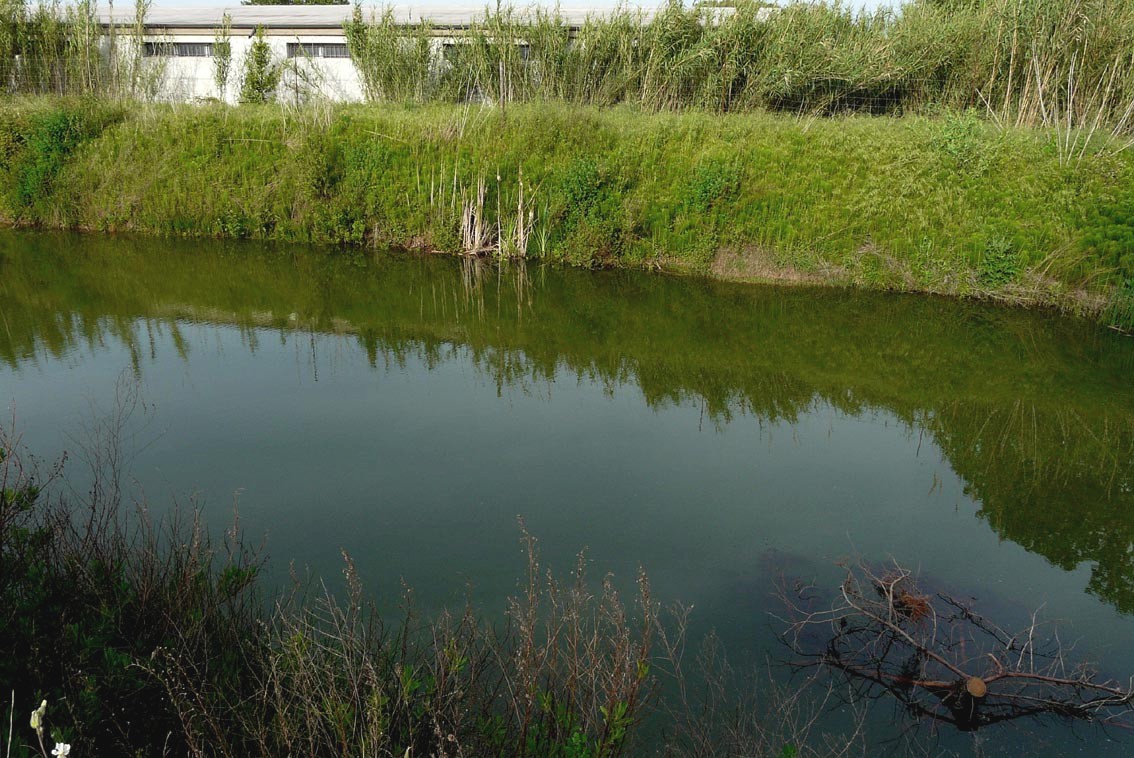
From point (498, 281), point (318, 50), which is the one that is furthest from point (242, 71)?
point (498, 281)

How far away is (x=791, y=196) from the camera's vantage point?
1191cm

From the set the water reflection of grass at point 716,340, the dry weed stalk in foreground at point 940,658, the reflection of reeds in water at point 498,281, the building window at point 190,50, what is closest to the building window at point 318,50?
the building window at point 190,50

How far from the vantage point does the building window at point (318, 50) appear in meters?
20.3

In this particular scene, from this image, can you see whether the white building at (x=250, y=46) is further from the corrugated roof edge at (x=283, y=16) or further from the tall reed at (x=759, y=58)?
the tall reed at (x=759, y=58)

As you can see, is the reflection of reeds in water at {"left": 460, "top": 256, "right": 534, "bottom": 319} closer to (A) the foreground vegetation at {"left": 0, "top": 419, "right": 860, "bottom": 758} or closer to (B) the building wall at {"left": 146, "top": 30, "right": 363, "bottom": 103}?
(A) the foreground vegetation at {"left": 0, "top": 419, "right": 860, "bottom": 758}

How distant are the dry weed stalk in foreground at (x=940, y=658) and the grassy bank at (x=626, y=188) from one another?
6.98m

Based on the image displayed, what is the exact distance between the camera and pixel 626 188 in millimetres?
12602

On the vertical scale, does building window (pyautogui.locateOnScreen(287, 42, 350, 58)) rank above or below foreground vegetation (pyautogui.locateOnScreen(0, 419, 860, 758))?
above

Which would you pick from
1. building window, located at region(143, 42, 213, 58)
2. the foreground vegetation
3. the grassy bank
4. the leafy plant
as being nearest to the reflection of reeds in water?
the grassy bank

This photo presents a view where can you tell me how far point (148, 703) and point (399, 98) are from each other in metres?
15.6

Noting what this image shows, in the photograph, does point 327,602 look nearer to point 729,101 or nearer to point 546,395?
point 546,395

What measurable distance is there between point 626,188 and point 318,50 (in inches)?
452

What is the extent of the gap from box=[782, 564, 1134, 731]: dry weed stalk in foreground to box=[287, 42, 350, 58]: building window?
1911 cm

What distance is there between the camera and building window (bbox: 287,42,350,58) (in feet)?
66.6
